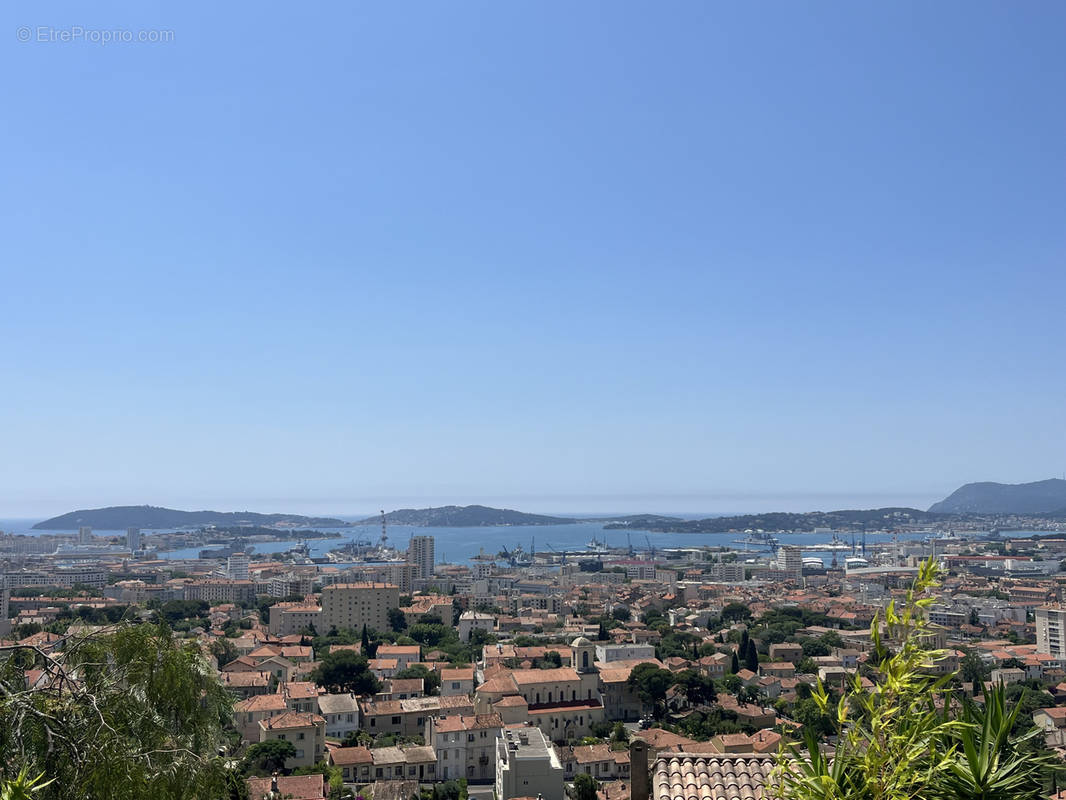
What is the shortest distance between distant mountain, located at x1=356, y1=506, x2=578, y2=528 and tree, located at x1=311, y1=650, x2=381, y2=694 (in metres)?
158

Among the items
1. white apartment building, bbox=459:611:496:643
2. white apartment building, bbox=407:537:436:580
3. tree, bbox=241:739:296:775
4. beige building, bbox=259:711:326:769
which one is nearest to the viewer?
tree, bbox=241:739:296:775

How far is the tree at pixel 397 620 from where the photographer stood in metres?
38.9

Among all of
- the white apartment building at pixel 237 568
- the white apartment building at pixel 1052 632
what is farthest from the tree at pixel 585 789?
the white apartment building at pixel 237 568

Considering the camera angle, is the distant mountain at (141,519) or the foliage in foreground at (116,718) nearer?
the foliage in foreground at (116,718)

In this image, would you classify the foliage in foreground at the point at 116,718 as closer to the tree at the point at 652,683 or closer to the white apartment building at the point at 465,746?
the white apartment building at the point at 465,746

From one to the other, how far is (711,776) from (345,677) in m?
22.5

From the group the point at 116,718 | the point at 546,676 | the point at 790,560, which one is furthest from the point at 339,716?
the point at 790,560

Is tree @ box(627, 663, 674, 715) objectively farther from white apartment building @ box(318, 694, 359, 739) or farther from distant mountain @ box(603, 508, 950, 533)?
distant mountain @ box(603, 508, 950, 533)

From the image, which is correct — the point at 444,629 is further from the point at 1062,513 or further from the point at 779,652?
the point at 1062,513

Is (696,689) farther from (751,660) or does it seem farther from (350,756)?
(350,756)

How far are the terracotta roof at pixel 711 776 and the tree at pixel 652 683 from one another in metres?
20.6

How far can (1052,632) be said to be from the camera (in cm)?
3697

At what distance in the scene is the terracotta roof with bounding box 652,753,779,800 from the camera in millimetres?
3840

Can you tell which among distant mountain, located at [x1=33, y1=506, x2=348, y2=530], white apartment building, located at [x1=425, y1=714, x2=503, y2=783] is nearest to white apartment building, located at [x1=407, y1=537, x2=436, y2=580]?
white apartment building, located at [x1=425, y1=714, x2=503, y2=783]
